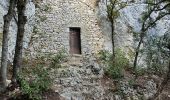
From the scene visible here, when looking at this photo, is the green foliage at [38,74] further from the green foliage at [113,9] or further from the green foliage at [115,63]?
the green foliage at [113,9]

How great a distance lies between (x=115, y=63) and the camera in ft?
50.5

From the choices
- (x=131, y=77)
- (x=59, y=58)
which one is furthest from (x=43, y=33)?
(x=131, y=77)

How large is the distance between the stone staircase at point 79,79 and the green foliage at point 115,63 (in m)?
0.43

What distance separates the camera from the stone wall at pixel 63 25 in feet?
53.9

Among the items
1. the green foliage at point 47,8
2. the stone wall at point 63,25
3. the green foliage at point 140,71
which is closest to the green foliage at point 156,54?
the green foliage at point 140,71

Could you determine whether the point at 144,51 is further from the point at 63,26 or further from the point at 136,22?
the point at 63,26

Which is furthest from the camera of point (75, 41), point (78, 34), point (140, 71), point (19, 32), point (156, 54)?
point (78, 34)

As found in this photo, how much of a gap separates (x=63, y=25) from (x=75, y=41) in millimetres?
1045

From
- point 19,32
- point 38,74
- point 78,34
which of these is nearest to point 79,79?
point 38,74

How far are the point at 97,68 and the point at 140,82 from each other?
1.85 m

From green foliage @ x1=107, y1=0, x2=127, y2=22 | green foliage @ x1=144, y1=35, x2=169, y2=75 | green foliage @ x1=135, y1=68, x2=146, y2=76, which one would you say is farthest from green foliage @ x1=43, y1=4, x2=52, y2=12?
green foliage @ x1=135, y1=68, x2=146, y2=76

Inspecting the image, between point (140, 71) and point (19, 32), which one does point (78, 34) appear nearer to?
point (140, 71)

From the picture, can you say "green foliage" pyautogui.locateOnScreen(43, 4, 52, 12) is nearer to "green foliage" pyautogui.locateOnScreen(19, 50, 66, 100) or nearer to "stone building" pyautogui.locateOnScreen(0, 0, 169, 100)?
"stone building" pyautogui.locateOnScreen(0, 0, 169, 100)

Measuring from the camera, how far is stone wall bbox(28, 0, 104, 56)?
16.4 m
